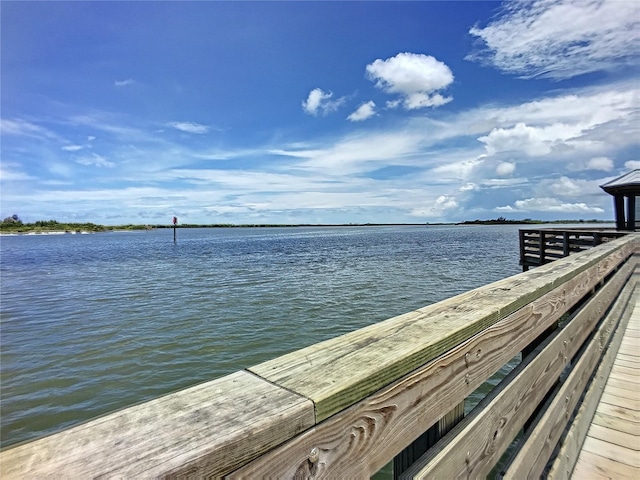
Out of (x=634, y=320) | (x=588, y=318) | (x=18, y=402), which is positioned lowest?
(x=18, y=402)

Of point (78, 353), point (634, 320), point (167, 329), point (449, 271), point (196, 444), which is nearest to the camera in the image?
point (196, 444)

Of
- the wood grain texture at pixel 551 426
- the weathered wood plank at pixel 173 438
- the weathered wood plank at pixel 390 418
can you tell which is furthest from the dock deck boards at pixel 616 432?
the weathered wood plank at pixel 173 438

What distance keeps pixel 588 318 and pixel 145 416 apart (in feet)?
10.9

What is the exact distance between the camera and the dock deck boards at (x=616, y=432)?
7.29ft

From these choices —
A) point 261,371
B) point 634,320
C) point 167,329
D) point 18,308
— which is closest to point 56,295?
point 18,308

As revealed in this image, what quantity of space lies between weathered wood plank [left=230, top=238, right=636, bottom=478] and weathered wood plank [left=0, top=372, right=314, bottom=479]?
0.05 meters

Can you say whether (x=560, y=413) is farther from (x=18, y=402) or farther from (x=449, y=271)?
(x=449, y=271)

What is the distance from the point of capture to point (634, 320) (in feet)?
17.3

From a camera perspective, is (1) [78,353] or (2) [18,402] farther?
(1) [78,353]

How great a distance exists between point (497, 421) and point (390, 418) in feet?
2.43

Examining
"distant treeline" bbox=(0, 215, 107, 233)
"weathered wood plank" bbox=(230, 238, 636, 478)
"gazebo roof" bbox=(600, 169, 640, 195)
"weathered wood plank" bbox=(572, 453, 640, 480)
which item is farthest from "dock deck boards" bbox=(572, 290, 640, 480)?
"distant treeline" bbox=(0, 215, 107, 233)

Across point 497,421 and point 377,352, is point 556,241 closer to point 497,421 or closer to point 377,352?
point 497,421

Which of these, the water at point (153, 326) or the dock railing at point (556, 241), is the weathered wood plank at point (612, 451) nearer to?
the water at point (153, 326)

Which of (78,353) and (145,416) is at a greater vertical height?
(145,416)
